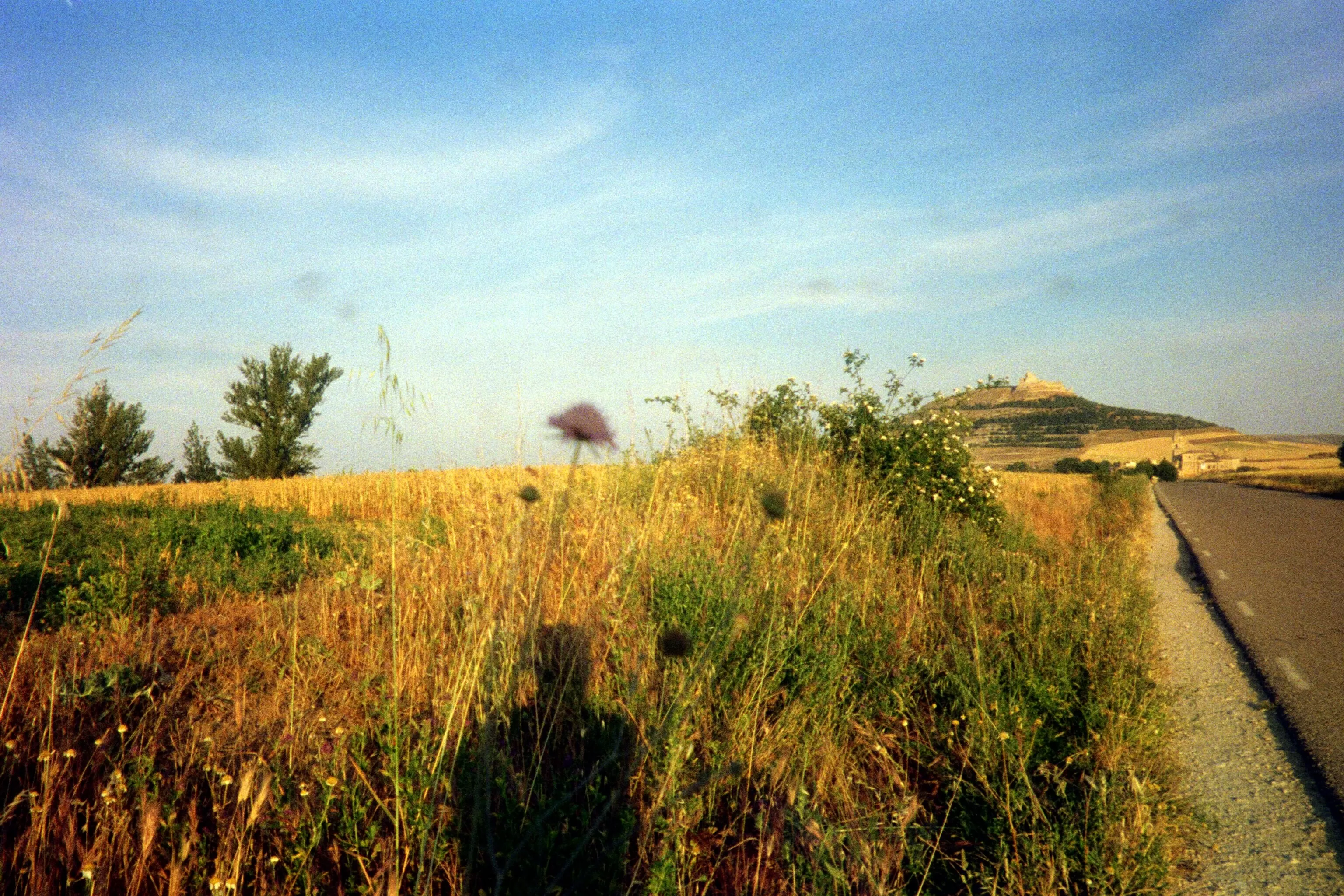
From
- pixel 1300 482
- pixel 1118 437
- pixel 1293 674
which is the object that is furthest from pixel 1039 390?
pixel 1293 674

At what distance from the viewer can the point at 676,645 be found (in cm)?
312

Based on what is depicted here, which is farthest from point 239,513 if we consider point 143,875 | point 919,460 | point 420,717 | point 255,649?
point 919,460

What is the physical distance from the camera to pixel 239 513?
8.13 m

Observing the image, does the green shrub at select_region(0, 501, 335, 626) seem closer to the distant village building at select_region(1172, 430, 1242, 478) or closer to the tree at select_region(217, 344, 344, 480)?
the tree at select_region(217, 344, 344, 480)

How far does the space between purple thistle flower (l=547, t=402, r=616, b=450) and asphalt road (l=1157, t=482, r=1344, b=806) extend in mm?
3425

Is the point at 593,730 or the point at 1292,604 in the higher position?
the point at 593,730

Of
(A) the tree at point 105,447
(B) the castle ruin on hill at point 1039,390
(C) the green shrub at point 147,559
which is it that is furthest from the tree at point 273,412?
(B) the castle ruin on hill at point 1039,390

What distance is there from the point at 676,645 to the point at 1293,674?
4.55 meters

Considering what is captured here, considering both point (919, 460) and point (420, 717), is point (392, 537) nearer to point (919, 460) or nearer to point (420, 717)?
point (420, 717)

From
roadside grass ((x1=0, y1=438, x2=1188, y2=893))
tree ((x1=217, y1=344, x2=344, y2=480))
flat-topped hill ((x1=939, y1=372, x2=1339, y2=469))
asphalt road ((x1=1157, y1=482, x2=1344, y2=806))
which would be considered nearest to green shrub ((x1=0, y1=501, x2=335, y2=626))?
roadside grass ((x1=0, y1=438, x2=1188, y2=893))

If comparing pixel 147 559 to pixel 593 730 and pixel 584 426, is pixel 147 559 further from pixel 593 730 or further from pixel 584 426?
pixel 584 426

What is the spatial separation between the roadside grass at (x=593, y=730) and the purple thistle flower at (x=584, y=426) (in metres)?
0.15

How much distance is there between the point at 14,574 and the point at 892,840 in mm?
6164

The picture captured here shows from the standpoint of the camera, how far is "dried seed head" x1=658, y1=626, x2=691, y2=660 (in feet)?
10.2
